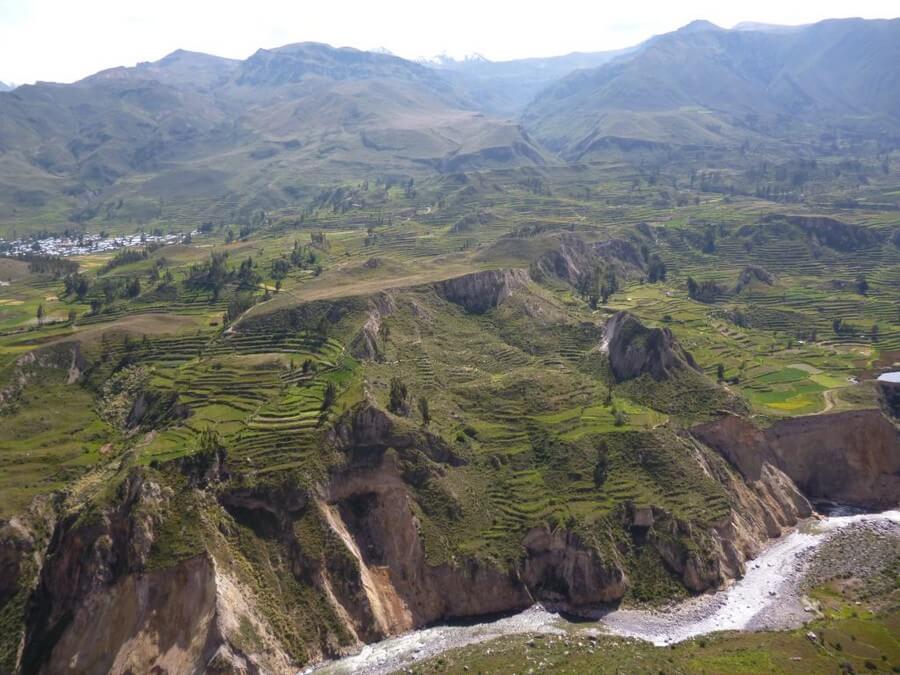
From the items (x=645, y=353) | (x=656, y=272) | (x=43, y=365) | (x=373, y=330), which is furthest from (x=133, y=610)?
(x=656, y=272)

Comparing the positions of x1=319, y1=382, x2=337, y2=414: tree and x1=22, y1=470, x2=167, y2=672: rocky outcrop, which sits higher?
x1=319, y1=382, x2=337, y2=414: tree

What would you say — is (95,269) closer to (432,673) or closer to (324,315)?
(324,315)

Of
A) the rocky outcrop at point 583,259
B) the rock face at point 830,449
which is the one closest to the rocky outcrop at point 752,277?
the rocky outcrop at point 583,259

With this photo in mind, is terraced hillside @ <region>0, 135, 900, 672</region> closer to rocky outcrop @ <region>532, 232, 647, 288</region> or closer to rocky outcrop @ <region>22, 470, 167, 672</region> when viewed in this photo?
rocky outcrop @ <region>22, 470, 167, 672</region>

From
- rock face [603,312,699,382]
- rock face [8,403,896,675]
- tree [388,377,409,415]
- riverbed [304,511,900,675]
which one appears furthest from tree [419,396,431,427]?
rock face [603,312,699,382]

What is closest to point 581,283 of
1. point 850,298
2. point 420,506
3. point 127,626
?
point 850,298

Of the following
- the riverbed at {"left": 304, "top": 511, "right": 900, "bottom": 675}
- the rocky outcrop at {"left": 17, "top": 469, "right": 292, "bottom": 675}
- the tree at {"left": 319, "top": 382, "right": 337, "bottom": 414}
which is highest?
the tree at {"left": 319, "top": 382, "right": 337, "bottom": 414}

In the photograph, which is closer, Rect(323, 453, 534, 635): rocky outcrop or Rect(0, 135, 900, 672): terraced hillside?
Rect(0, 135, 900, 672): terraced hillside
